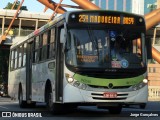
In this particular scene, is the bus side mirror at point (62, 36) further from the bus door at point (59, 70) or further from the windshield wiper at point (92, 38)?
the windshield wiper at point (92, 38)

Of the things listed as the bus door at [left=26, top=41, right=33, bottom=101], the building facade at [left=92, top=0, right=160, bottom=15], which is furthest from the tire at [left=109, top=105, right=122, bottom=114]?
the building facade at [left=92, top=0, right=160, bottom=15]

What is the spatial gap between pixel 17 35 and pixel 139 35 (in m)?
44.8

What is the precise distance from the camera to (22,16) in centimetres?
6362

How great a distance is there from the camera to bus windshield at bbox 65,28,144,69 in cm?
1445

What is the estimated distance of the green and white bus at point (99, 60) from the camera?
14.4 m

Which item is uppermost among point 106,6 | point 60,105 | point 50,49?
point 106,6

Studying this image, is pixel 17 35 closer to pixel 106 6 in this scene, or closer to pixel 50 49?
pixel 50 49

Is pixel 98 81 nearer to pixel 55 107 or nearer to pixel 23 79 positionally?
pixel 55 107

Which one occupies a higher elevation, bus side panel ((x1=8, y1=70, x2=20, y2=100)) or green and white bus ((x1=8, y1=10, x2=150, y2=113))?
green and white bus ((x1=8, y1=10, x2=150, y2=113))

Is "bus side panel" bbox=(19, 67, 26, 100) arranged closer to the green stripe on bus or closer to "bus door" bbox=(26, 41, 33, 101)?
"bus door" bbox=(26, 41, 33, 101)

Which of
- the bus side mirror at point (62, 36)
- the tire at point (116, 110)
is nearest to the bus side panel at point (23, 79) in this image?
the tire at point (116, 110)

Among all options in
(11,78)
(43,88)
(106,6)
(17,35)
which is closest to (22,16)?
(17,35)

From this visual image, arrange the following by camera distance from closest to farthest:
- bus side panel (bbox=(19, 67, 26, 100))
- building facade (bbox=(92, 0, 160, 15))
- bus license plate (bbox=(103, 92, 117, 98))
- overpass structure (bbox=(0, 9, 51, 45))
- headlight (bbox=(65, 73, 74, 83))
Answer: bus license plate (bbox=(103, 92, 117, 98))
headlight (bbox=(65, 73, 74, 83))
bus side panel (bbox=(19, 67, 26, 100))
overpass structure (bbox=(0, 9, 51, 45))
building facade (bbox=(92, 0, 160, 15))

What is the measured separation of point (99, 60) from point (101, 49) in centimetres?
32
